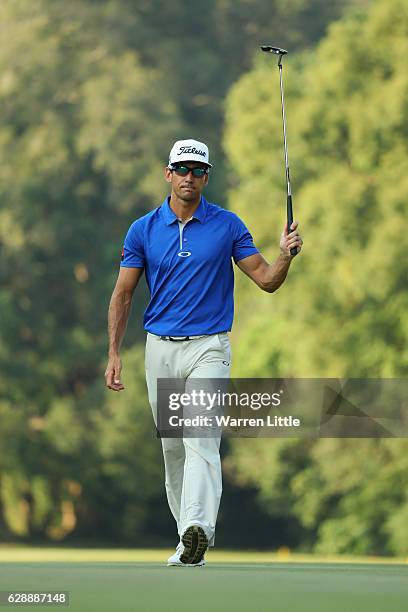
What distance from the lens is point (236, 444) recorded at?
4050 centimetres

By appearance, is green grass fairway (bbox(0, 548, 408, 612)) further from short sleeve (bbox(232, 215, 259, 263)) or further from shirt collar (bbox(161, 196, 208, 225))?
shirt collar (bbox(161, 196, 208, 225))

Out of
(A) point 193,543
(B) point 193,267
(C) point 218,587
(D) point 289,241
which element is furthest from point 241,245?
(C) point 218,587

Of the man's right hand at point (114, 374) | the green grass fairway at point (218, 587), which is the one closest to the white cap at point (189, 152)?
the man's right hand at point (114, 374)

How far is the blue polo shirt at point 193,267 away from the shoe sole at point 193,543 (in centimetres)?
105

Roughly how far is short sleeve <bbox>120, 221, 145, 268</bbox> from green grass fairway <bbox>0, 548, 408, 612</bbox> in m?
1.60

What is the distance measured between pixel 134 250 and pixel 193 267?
43 cm

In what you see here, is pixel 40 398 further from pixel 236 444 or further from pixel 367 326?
pixel 367 326

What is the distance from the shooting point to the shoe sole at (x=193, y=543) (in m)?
8.73

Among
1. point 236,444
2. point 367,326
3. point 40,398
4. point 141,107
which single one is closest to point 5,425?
point 40,398

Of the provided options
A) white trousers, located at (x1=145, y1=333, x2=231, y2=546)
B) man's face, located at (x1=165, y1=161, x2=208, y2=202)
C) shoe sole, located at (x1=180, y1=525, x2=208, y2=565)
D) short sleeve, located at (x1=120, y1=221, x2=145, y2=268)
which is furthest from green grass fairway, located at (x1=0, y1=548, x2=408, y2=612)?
man's face, located at (x1=165, y1=161, x2=208, y2=202)

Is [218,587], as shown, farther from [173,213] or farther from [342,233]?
[342,233]

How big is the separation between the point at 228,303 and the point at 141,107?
3402cm

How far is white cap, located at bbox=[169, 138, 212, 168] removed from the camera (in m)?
9.12

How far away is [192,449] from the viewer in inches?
354
